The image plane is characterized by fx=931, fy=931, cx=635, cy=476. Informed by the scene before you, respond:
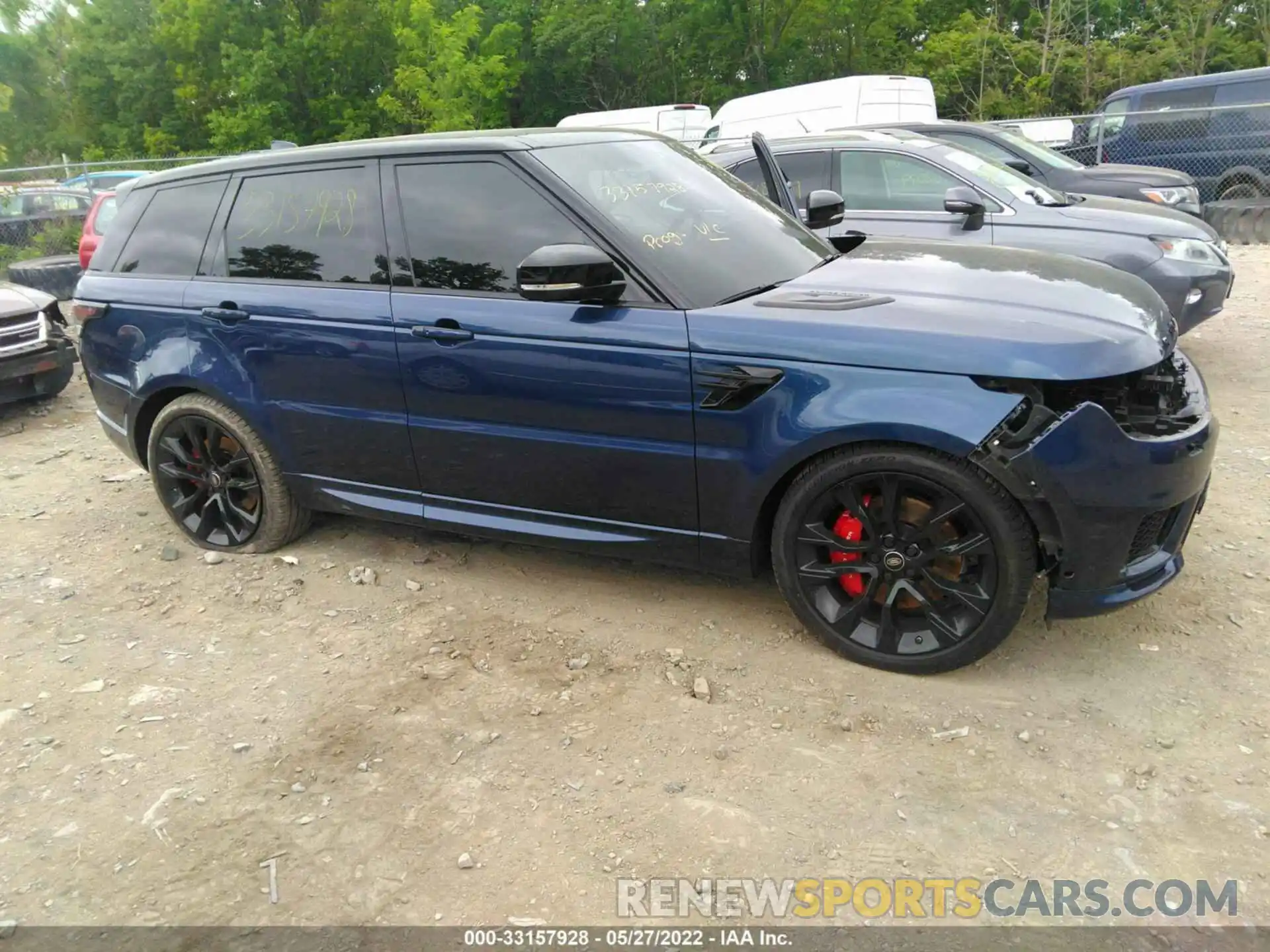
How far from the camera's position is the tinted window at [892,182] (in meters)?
6.72

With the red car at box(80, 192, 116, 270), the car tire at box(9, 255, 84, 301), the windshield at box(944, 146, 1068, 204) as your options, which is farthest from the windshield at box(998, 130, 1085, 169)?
the car tire at box(9, 255, 84, 301)

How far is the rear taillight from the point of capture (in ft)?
15.1

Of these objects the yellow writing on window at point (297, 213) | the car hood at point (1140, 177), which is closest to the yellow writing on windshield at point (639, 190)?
the yellow writing on window at point (297, 213)

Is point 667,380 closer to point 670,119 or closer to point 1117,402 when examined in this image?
point 1117,402

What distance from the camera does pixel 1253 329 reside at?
7609mm

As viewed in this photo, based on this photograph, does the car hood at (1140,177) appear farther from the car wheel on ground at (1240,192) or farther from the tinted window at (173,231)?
the tinted window at (173,231)

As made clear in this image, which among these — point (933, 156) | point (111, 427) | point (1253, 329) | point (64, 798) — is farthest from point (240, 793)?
point (1253, 329)

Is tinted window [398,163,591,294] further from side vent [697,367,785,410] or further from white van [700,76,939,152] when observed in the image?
white van [700,76,939,152]

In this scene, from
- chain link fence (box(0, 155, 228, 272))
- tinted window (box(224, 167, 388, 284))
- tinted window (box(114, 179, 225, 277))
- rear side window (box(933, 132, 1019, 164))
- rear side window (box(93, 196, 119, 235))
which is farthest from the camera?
chain link fence (box(0, 155, 228, 272))

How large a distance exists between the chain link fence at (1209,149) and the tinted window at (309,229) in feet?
40.3

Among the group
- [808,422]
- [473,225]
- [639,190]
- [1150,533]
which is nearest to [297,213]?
[473,225]

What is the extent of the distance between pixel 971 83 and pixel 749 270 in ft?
100

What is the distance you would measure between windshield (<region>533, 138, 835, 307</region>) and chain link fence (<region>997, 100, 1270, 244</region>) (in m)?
11.0

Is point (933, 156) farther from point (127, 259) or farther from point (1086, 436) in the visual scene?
point (127, 259)
